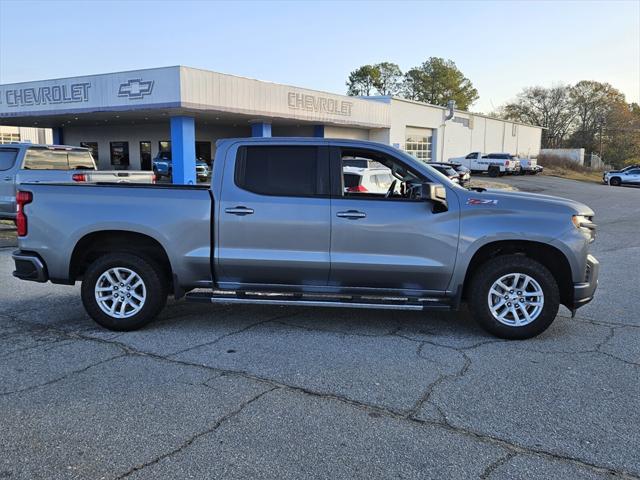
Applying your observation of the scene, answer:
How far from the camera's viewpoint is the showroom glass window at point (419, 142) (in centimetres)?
4090

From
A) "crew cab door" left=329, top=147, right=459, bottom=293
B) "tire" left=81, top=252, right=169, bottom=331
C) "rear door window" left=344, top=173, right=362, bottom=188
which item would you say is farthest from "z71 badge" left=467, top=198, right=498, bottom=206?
"rear door window" left=344, top=173, right=362, bottom=188

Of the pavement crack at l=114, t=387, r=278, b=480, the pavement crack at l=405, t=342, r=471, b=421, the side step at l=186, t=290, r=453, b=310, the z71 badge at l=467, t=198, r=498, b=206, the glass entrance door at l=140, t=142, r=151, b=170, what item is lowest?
the pavement crack at l=114, t=387, r=278, b=480

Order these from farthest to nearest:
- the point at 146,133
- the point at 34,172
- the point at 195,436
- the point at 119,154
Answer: the point at 119,154 < the point at 146,133 < the point at 34,172 < the point at 195,436

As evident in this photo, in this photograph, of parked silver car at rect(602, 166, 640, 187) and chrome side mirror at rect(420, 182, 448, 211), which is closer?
chrome side mirror at rect(420, 182, 448, 211)

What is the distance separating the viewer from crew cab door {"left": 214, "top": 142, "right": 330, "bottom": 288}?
5.26 m

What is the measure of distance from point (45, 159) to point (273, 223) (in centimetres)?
912

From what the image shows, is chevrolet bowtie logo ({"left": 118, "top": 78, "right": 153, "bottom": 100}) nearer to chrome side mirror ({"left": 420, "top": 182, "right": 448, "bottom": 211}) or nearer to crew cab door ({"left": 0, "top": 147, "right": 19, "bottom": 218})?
crew cab door ({"left": 0, "top": 147, "right": 19, "bottom": 218})

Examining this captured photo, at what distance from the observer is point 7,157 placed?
462 inches

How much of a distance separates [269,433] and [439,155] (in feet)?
142

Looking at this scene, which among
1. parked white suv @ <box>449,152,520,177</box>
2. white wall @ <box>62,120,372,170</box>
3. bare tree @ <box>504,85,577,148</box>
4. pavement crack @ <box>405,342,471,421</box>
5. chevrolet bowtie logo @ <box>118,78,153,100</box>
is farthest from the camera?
bare tree @ <box>504,85,577,148</box>

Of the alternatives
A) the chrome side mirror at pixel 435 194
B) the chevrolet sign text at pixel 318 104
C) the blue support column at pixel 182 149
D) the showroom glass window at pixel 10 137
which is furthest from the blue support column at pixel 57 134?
the chrome side mirror at pixel 435 194

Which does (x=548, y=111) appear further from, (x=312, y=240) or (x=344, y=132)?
(x=312, y=240)

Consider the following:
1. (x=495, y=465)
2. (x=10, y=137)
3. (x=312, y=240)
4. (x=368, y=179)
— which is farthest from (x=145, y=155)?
(x=495, y=465)

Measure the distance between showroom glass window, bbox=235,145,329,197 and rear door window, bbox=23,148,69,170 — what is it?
27.9 ft
